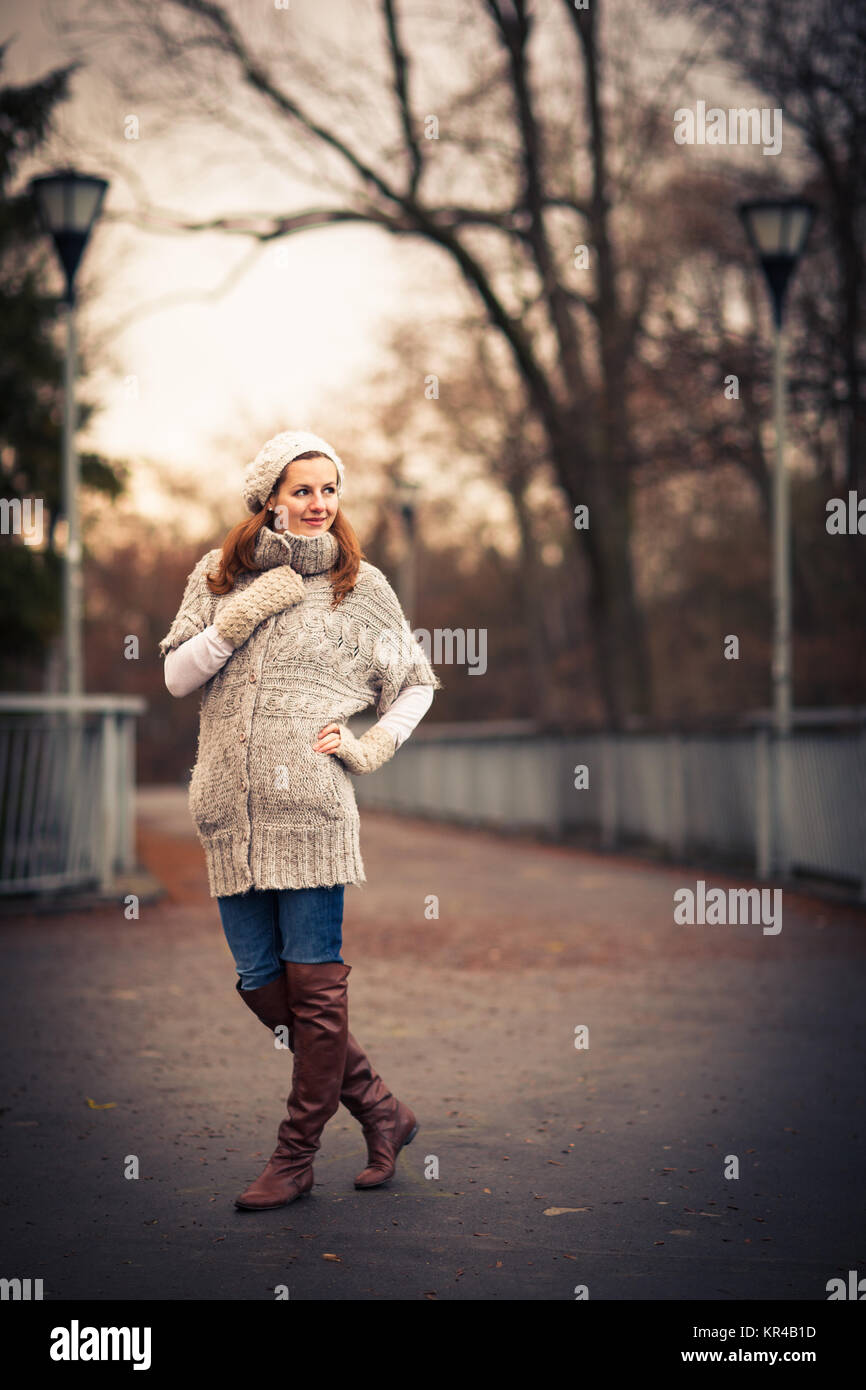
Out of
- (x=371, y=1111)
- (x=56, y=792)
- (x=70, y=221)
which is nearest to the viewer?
(x=371, y=1111)

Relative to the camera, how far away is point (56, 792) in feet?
37.4

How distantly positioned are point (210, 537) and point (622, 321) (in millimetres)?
30399

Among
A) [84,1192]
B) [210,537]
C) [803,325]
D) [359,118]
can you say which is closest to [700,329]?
[803,325]

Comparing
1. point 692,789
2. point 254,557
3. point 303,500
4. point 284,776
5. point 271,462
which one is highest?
point 271,462

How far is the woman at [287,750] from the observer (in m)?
4.38

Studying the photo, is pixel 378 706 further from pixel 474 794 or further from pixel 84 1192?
pixel 474 794

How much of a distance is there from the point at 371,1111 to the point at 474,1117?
0.88 m

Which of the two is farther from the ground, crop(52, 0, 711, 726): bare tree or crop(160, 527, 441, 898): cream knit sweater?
crop(52, 0, 711, 726): bare tree

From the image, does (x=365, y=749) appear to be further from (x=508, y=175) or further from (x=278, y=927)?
(x=508, y=175)

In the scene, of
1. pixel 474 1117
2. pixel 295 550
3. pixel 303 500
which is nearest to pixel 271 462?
pixel 303 500

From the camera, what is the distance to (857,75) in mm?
13961

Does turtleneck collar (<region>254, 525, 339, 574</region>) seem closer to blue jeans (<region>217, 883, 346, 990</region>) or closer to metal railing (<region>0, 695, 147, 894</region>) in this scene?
blue jeans (<region>217, 883, 346, 990</region>)

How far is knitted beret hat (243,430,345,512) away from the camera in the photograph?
4508 mm

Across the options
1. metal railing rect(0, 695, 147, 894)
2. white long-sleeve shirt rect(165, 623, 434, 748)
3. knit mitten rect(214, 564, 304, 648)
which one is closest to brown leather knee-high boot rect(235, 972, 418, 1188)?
white long-sleeve shirt rect(165, 623, 434, 748)
